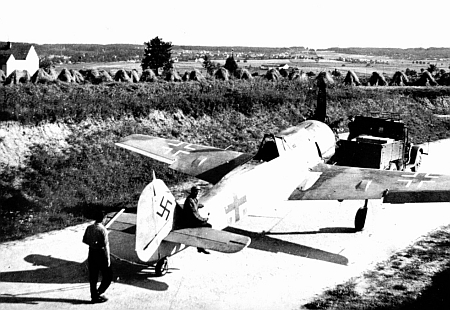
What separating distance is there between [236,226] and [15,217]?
20.6 ft

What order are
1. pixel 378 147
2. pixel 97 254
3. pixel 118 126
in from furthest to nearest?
pixel 118 126 → pixel 378 147 → pixel 97 254

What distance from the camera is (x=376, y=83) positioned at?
5075 centimetres

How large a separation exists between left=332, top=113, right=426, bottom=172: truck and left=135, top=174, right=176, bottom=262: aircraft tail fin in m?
7.90

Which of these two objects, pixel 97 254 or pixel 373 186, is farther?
pixel 373 186

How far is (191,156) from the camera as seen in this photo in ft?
48.7

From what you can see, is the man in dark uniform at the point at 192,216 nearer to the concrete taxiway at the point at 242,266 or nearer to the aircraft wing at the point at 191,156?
the concrete taxiway at the point at 242,266

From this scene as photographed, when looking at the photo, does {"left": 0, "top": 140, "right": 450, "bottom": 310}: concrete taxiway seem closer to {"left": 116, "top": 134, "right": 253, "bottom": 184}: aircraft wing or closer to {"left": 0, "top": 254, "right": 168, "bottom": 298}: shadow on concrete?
{"left": 0, "top": 254, "right": 168, "bottom": 298}: shadow on concrete

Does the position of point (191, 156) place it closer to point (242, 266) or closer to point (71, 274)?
point (242, 266)

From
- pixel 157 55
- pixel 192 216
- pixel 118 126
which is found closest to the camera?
pixel 192 216

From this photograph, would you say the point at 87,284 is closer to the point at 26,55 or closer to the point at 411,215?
the point at 411,215

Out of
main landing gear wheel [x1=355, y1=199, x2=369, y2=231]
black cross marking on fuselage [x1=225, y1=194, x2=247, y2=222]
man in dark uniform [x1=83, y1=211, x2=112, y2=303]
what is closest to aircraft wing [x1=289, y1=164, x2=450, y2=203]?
main landing gear wheel [x1=355, y1=199, x2=369, y2=231]

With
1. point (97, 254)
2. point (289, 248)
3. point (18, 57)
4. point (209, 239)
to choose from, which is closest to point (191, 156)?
point (289, 248)

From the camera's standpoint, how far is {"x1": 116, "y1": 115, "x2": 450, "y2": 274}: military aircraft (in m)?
8.96

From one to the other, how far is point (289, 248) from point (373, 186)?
8.69ft
